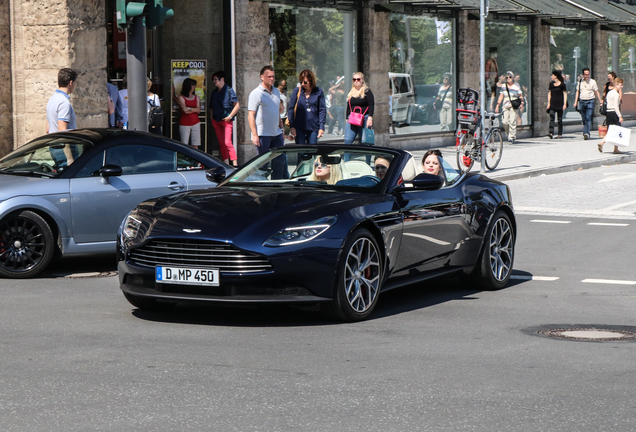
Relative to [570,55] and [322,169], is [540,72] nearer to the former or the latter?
[570,55]

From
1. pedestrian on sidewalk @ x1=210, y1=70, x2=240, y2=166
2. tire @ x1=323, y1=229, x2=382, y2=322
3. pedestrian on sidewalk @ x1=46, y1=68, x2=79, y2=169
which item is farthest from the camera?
pedestrian on sidewalk @ x1=210, y1=70, x2=240, y2=166

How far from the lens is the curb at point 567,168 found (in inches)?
800

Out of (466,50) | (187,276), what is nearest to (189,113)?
(466,50)

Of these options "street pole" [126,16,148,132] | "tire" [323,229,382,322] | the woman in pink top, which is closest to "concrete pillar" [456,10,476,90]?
the woman in pink top

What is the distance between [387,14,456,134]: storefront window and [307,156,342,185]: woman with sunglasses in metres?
17.1

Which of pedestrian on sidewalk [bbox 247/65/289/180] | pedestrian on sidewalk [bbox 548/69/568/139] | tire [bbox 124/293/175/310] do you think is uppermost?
pedestrian on sidewalk [bbox 548/69/568/139]

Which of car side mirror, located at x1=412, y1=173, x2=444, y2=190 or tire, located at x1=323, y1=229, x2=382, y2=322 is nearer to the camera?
tire, located at x1=323, y1=229, x2=382, y2=322

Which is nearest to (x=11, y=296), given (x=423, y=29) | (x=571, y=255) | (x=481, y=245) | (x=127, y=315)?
(x=127, y=315)

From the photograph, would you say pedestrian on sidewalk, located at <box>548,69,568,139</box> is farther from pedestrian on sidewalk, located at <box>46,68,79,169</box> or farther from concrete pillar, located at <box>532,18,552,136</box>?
pedestrian on sidewalk, located at <box>46,68,79,169</box>

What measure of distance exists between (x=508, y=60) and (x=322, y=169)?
76.1ft

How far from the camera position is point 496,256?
9305mm

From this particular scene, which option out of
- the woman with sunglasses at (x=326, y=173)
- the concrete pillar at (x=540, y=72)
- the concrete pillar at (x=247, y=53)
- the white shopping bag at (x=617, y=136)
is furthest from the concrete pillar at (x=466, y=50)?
the woman with sunglasses at (x=326, y=173)

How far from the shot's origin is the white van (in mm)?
25500

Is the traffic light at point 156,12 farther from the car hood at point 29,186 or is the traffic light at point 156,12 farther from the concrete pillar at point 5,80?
the concrete pillar at point 5,80
